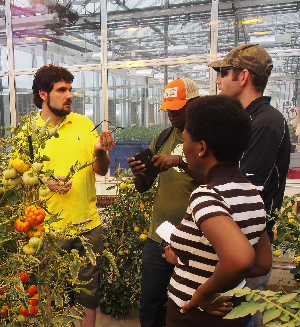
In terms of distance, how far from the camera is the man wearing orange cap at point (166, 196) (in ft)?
5.76

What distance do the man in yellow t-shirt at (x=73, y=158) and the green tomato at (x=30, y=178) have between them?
2.72 feet

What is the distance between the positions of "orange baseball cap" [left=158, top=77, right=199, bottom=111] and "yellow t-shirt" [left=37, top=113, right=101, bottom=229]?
0.56 m

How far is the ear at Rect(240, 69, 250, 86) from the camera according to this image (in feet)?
5.00

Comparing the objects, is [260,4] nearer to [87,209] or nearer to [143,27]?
[143,27]

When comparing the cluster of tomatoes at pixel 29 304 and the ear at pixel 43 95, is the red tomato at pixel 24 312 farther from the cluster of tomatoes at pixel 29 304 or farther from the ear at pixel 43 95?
the ear at pixel 43 95

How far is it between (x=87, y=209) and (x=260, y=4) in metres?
3.34

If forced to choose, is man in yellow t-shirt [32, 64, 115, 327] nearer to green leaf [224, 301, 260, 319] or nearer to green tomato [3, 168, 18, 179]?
green tomato [3, 168, 18, 179]

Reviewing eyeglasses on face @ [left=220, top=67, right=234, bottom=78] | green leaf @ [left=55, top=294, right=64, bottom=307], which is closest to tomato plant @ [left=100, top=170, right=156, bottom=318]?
eyeglasses on face @ [left=220, top=67, right=234, bottom=78]

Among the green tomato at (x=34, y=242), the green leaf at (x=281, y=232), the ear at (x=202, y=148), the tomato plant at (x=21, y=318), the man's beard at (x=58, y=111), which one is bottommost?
the green leaf at (x=281, y=232)

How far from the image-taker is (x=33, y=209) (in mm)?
1028

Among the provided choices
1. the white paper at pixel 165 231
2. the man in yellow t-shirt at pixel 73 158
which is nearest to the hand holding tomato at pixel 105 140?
the man in yellow t-shirt at pixel 73 158

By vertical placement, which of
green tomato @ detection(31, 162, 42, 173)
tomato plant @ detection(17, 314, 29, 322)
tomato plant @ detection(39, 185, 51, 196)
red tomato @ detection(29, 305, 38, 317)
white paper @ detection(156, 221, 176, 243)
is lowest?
tomato plant @ detection(17, 314, 29, 322)

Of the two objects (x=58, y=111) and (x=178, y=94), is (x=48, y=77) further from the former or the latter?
(x=178, y=94)

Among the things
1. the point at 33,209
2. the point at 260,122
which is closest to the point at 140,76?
the point at 260,122
